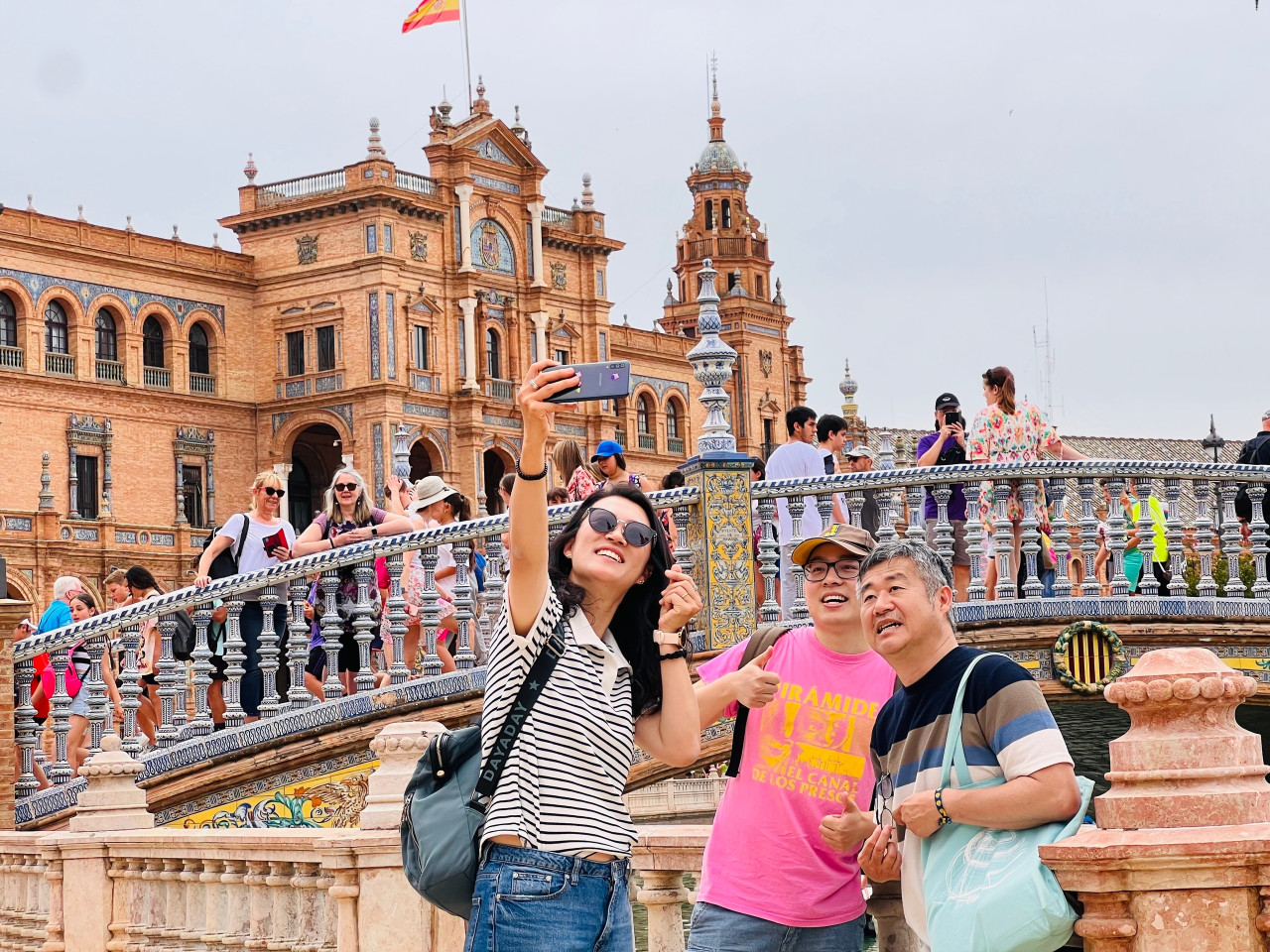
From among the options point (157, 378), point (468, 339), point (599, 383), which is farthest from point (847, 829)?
point (468, 339)

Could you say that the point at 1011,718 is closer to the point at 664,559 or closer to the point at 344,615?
the point at 664,559

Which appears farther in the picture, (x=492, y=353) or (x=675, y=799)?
(x=492, y=353)

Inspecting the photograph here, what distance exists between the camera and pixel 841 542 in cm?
432

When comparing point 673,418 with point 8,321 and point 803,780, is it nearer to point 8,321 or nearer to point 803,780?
point 8,321

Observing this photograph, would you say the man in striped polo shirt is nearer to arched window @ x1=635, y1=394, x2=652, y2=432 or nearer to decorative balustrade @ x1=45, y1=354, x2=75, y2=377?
decorative balustrade @ x1=45, y1=354, x2=75, y2=377

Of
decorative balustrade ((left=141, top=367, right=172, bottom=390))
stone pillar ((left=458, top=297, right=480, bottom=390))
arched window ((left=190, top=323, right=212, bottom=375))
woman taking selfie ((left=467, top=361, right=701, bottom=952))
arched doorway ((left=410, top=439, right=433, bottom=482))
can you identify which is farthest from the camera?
stone pillar ((left=458, top=297, right=480, bottom=390))

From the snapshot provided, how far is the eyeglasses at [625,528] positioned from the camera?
3842 mm

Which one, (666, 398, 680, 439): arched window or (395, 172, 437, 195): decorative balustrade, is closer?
(395, 172, 437, 195): decorative balustrade

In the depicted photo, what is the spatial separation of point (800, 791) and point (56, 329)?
43608mm

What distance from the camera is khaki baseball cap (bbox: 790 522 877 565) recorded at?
170 inches

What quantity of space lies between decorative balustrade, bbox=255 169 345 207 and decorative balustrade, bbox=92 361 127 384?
268 inches

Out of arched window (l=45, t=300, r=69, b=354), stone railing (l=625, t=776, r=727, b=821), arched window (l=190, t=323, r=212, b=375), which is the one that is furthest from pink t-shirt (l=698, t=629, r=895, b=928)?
arched window (l=190, t=323, r=212, b=375)

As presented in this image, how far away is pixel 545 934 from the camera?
3559 mm

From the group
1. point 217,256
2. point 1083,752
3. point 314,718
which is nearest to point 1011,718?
point 314,718
